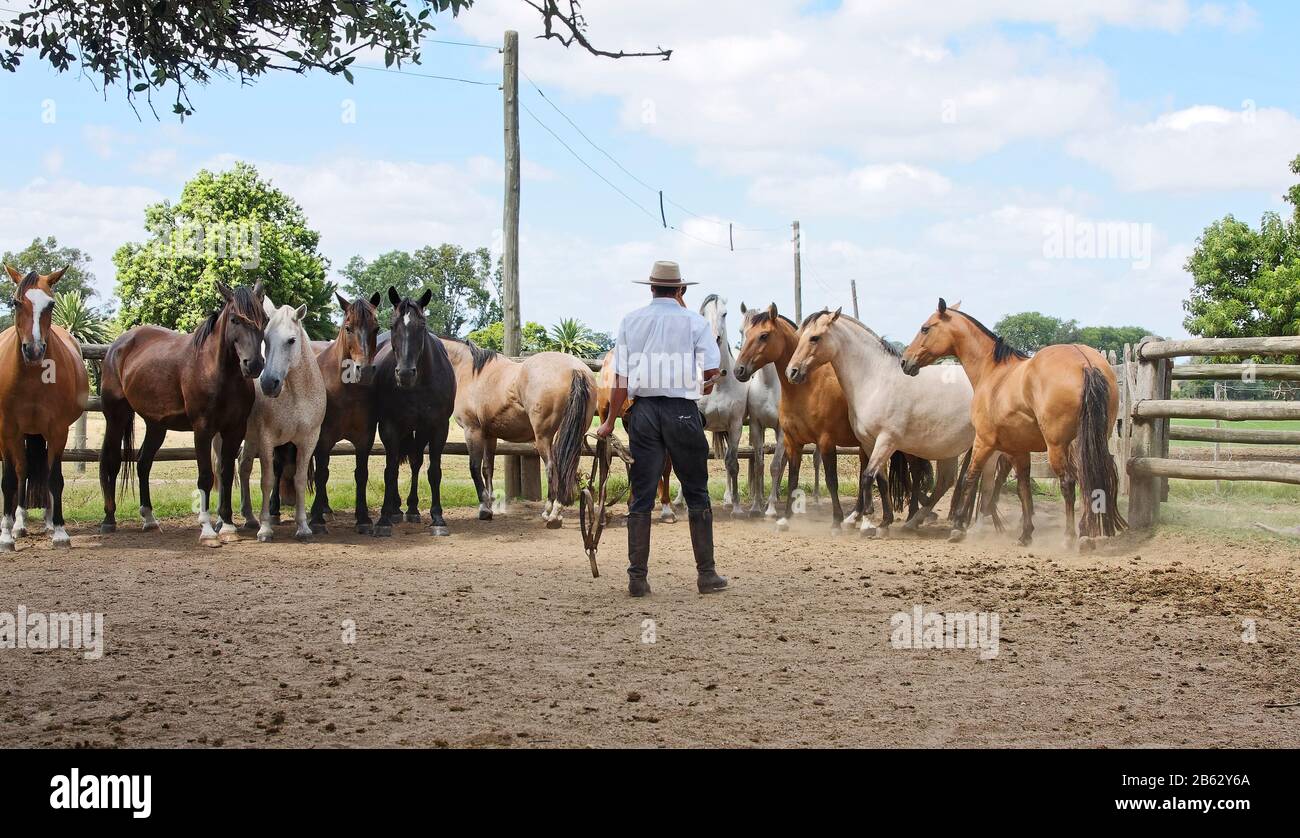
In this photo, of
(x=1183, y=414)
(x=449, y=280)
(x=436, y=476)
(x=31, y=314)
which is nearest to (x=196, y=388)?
(x=31, y=314)

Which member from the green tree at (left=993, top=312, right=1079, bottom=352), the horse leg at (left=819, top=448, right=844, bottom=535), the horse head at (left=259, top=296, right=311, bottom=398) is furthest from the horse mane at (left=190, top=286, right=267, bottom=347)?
the green tree at (left=993, top=312, right=1079, bottom=352)

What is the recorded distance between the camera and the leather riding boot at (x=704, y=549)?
22.7 ft

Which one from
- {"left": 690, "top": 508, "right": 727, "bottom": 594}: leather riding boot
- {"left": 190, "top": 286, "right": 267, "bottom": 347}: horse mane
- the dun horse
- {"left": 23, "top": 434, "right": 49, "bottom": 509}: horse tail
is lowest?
{"left": 690, "top": 508, "right": 727, "bottom": 594}: leather riding boot

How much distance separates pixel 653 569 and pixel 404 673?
11.8 ft

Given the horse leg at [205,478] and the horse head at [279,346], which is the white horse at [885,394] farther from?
the horse leg at [205,478]

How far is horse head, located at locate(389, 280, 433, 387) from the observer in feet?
33.0

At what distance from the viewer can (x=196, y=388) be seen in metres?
9.49

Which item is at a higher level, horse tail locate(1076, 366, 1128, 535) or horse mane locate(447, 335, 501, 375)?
horse mane locate(447, 335, 501, 375)

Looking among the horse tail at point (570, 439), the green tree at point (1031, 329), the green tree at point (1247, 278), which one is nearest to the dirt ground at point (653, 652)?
the horse tail at point (570, 439)

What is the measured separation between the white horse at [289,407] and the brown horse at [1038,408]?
552 centimetres

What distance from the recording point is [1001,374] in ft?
31.3

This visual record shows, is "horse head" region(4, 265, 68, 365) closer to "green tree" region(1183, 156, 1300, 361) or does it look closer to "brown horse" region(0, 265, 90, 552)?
"brown horse" region(0, 265, 90, 552)

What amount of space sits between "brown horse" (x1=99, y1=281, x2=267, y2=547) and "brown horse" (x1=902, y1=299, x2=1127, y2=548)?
5967mm

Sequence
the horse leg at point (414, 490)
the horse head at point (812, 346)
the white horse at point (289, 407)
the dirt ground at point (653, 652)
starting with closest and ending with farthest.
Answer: the dirt ground at point (653, 652)
the white horse at point (289, 407)
the horse head at point (812, 346)
the horse leg at point (414, 490)
